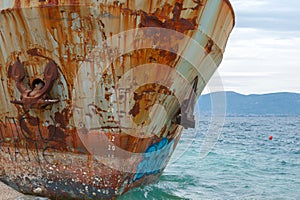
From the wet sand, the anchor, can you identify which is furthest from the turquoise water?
the anchor

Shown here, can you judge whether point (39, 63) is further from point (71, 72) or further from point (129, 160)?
point (129, 160)


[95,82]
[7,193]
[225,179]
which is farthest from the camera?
[225,179]

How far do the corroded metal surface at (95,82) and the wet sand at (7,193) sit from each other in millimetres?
213

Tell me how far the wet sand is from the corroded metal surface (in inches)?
8.4

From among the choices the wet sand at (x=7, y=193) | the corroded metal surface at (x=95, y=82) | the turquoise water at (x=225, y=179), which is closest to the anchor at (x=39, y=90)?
the corroded metal surface at (x=95, y=82)

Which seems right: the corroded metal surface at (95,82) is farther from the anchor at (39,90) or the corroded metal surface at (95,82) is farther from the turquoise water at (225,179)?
the turquoise water at (225,179)

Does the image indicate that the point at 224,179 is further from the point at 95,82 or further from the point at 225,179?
the point at 95,82

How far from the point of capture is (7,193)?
19.6 ft

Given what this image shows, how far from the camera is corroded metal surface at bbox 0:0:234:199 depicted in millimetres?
4844

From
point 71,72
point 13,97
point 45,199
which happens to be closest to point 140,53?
point 71,72

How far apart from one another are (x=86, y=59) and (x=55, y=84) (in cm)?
48

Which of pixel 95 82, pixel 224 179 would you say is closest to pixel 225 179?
pixel 224 179

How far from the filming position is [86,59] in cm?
497

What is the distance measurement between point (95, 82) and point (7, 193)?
2112 mm
